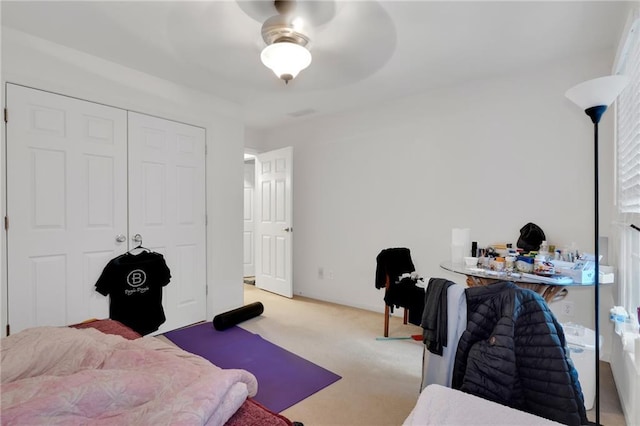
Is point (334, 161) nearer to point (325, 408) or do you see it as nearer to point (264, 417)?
point (325, 408)

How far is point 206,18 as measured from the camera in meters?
2.05

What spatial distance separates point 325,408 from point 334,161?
2863 mm

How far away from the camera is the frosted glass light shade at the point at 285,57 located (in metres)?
2.00

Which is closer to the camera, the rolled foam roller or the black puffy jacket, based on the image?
the black puffy jacket

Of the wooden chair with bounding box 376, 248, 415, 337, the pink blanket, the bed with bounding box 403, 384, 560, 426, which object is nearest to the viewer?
the pink blanket

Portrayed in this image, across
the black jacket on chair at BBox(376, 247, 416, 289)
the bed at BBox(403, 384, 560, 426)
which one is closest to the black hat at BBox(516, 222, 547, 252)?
the black jacket on chair at BBox(376, 247, 416, 289)

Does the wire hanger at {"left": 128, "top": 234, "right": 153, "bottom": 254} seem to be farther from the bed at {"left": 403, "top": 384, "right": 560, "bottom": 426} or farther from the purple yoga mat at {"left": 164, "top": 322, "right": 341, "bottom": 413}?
the bed at {"left": 403, "top": 384, "right": 560, "bottom": 426}

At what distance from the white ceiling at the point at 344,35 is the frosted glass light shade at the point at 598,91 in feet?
2.40

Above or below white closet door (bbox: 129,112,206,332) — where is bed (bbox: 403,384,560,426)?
below

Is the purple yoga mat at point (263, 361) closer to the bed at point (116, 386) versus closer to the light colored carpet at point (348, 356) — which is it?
the light colored carpet at point (348, 356)

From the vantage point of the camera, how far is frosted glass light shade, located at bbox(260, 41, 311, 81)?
6.55ft

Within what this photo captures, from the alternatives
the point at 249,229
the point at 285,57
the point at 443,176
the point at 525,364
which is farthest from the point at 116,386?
the point at 249,229

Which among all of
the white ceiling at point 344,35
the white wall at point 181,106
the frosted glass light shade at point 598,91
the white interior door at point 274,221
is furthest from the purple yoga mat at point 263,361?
the white ceiling at point 344,35

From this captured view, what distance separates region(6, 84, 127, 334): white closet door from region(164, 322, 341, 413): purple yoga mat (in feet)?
2.78
